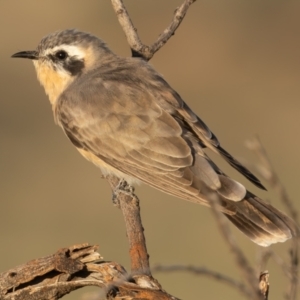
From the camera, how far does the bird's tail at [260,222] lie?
680 centimetres

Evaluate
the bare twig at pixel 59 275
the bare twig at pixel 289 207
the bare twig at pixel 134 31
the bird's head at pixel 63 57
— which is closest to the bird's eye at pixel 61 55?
the bird's head at pixel 63 57

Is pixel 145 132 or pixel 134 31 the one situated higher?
pixel 134 31

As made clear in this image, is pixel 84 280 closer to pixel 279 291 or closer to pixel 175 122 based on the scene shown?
pixel 175 122

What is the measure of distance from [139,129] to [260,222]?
51.5 inches

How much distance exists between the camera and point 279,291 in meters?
13.5

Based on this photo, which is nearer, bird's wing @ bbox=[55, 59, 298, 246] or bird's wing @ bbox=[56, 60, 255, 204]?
bird's wing @ bbox=[55, 59, 298, 246]

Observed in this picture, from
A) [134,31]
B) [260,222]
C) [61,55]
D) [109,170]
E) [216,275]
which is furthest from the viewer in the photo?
[61,55]

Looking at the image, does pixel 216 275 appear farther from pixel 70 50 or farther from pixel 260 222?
pixel 70 50

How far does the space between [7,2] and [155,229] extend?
1183 centimetres

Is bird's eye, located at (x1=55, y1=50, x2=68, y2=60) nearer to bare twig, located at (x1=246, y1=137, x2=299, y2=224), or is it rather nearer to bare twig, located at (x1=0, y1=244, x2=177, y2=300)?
bare twig, located at (x1=0, y1=244, x2=177, y2=300)

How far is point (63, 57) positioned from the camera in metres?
8.29

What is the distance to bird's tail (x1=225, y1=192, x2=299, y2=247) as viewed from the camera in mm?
6805

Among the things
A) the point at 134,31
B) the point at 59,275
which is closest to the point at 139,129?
the point at 134,31

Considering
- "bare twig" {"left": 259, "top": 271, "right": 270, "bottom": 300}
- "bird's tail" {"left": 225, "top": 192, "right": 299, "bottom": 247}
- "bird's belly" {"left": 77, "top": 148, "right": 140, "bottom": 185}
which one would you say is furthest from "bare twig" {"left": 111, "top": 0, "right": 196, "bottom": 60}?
"bare twig" {"left": 259, "top": 271, "right": 270, "bottom": 300}
